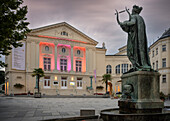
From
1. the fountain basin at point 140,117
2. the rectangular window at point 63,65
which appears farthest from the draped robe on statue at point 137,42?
the rectangular window at point 63,65

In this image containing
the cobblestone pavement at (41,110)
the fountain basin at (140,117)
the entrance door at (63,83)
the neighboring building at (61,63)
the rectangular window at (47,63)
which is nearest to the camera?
the fountain basin at (140,117)

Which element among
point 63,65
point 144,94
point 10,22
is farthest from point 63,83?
point 144,94

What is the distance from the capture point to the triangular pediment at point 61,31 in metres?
48.1

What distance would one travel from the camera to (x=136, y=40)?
6727mm

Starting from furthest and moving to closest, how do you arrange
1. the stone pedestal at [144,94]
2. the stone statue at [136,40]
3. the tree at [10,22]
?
the tree at [10,22] < the stone statue at [136,40] < the stone pedestal at [144,94]

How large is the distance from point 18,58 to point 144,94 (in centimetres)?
4118

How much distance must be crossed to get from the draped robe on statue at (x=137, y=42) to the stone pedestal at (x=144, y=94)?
49 cm

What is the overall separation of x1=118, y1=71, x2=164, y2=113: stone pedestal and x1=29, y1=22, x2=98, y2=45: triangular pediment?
43942mm

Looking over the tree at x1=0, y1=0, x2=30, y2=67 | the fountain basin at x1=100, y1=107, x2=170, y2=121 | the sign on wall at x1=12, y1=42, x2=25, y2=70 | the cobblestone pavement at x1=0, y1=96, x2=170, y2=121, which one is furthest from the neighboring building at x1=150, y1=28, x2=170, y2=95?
the sign on wall at x1=12, y1=42, x2=25, y2=70

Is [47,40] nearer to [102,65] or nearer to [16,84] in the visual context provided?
[16,84]

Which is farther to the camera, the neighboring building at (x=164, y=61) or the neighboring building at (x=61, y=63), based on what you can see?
the neighboring building at (x=61, y=63)

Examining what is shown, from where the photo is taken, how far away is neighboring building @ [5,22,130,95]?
4462 centimetres

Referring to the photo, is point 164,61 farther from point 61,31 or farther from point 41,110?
point 61,31

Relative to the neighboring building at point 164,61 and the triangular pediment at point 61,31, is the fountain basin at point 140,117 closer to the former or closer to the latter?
the neighboring building at point 164,61
